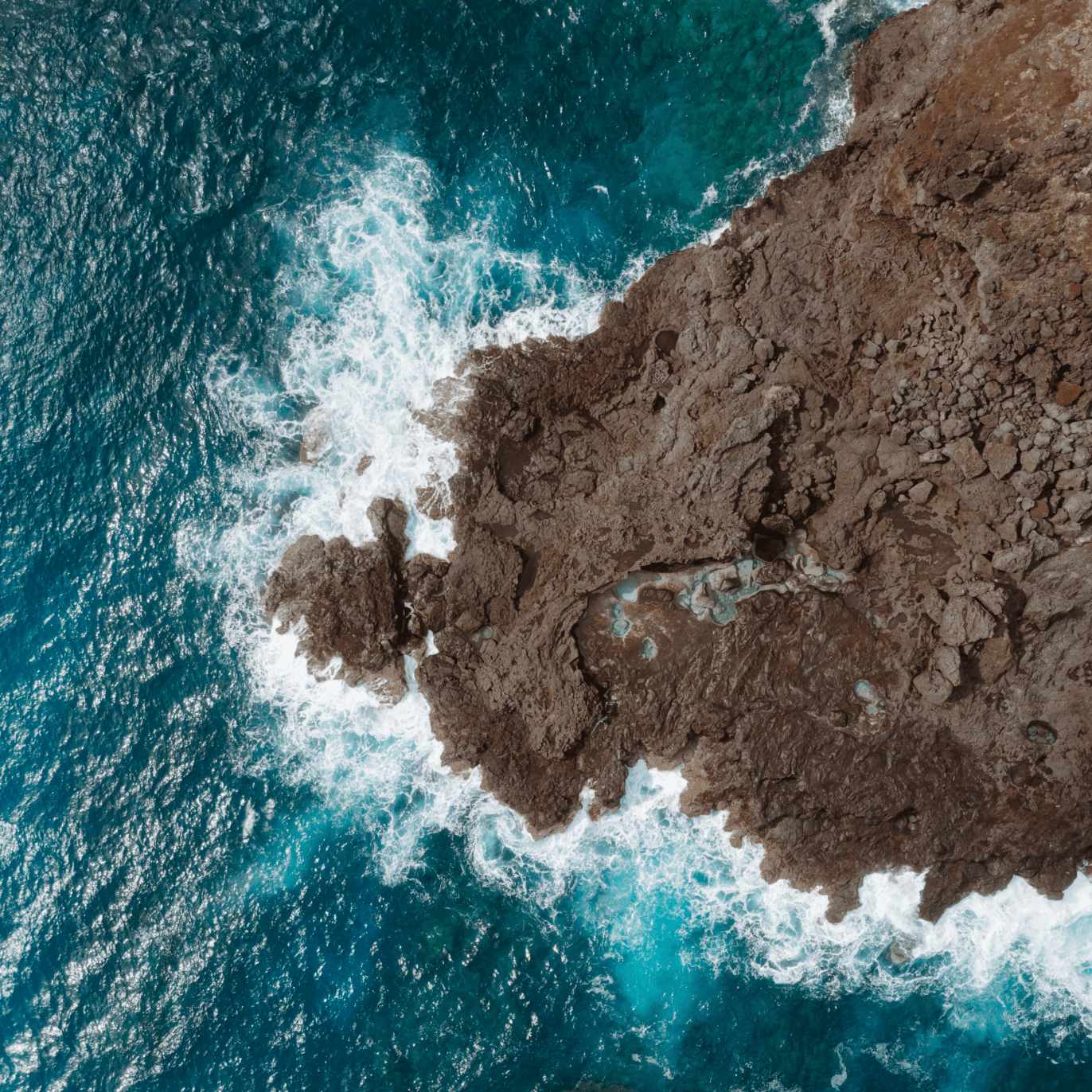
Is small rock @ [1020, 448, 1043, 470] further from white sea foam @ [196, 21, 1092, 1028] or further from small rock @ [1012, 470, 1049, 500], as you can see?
white sea foam @ [196, 21, 1092, 1028]

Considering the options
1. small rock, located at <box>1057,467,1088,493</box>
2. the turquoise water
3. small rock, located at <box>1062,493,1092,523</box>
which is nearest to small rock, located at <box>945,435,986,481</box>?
small rock, located at <box>1057,467,1088,493</box>

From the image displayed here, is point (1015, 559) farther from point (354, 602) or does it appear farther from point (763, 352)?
point (354, 602)

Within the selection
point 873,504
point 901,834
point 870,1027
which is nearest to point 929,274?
point 873,504

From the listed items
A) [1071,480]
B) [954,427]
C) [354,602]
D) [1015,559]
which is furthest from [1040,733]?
[354,602]

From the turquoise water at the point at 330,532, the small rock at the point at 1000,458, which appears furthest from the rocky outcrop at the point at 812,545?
the turquoise water at the point at 330,532

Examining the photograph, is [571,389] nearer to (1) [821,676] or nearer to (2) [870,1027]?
(1) [821,676]
